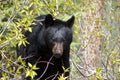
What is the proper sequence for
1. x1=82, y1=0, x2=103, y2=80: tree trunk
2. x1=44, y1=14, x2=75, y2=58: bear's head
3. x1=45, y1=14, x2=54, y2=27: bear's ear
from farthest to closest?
x1=82, y1=0, x2=103, y2=80: tree trunk, x1=45, y1=14, x2=54, y2=27: bear's ear, x1=44, y1=14, x2=75, y2=58: bear's head

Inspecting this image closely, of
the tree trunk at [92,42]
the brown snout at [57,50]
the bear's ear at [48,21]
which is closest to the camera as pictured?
the brown snout at [57,50]

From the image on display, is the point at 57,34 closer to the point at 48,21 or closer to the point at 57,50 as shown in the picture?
the point at 48,21

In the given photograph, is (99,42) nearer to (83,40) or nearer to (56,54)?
(83,40)

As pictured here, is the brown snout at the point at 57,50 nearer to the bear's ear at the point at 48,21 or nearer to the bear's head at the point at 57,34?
the bear's head at the point at 57,34

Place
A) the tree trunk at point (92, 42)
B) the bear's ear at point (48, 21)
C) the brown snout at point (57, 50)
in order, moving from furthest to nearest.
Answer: the tree trunk at point (92, 42)
the bear's ear at point (48, 21)
the brown snout at point (57, 50)

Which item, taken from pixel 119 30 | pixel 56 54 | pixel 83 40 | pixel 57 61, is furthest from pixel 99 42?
pixel 119 30

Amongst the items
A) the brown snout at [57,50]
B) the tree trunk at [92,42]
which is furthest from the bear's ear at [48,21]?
the tree trunk at [92,42]

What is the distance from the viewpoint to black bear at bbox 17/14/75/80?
6.07m

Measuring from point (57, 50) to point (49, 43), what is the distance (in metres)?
0.40

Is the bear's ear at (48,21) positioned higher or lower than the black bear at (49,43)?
higher

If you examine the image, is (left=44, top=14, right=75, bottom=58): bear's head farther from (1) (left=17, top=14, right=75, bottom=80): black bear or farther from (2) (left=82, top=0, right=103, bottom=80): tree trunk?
(2) (left=82, top=0, right=103, bottom=80): tree trunk

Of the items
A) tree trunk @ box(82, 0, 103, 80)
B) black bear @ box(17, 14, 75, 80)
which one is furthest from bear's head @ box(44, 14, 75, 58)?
tree trunk @ box(82, 0, 103, 80)

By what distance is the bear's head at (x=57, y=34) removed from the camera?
5.87 metres

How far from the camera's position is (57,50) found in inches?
225
